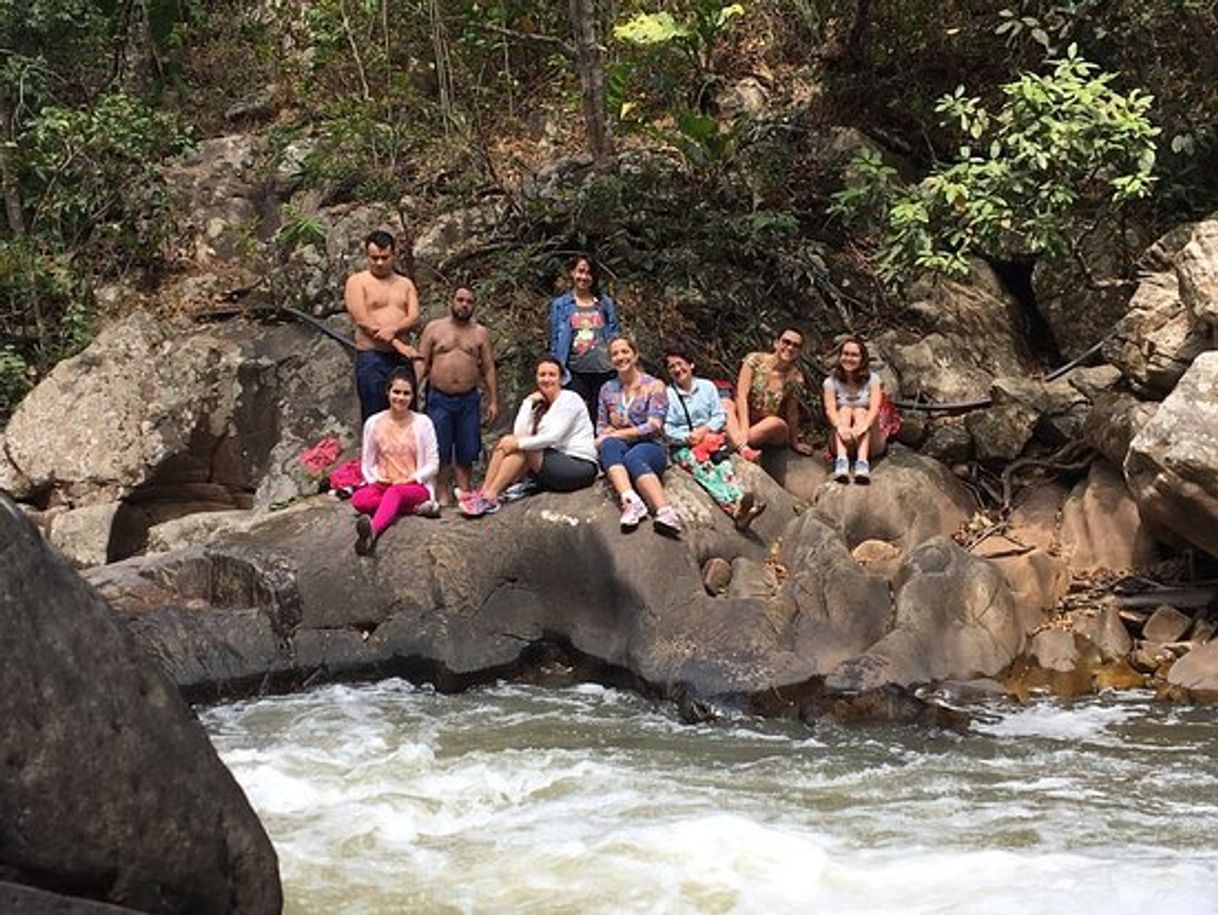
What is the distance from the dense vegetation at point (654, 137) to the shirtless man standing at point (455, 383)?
2.44 m

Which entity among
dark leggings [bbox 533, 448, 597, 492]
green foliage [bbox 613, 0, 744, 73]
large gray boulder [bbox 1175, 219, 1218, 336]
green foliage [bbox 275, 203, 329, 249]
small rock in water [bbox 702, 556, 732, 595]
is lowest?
small rock in water [bbox 702, 556, 732, 595]

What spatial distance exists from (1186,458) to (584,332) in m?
3.84

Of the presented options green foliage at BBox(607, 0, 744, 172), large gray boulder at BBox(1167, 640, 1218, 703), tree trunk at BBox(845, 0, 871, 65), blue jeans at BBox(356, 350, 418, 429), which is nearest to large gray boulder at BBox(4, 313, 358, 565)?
blue jeans at BBox(356, 350, 418, 429)

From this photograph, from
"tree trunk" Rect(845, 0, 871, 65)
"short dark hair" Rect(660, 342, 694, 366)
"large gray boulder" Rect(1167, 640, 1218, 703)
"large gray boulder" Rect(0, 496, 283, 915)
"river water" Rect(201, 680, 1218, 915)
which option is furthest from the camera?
"tree trunk" Rect(845, 0, 871, 65)

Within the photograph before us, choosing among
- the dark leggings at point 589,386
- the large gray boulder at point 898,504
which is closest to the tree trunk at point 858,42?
the large gray boulder at point 898,504

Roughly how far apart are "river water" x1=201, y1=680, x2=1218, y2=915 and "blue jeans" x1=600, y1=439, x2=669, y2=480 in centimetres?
150

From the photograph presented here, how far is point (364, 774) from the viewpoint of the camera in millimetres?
6133

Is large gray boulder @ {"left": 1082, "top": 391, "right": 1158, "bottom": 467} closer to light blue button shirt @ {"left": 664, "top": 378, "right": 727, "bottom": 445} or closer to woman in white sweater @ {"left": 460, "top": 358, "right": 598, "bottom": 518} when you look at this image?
light blue button shirt @ {"left": 664, "top": 378, "right": 727, "bottom": 445}

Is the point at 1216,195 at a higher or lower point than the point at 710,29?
lower

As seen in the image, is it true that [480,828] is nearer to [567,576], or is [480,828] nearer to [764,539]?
[567,576]

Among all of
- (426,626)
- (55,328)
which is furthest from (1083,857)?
(55,328)

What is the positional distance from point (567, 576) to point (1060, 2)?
569 cm

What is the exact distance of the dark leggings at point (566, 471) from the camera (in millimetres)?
8805

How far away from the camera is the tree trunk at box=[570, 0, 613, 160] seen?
40.3 feet
